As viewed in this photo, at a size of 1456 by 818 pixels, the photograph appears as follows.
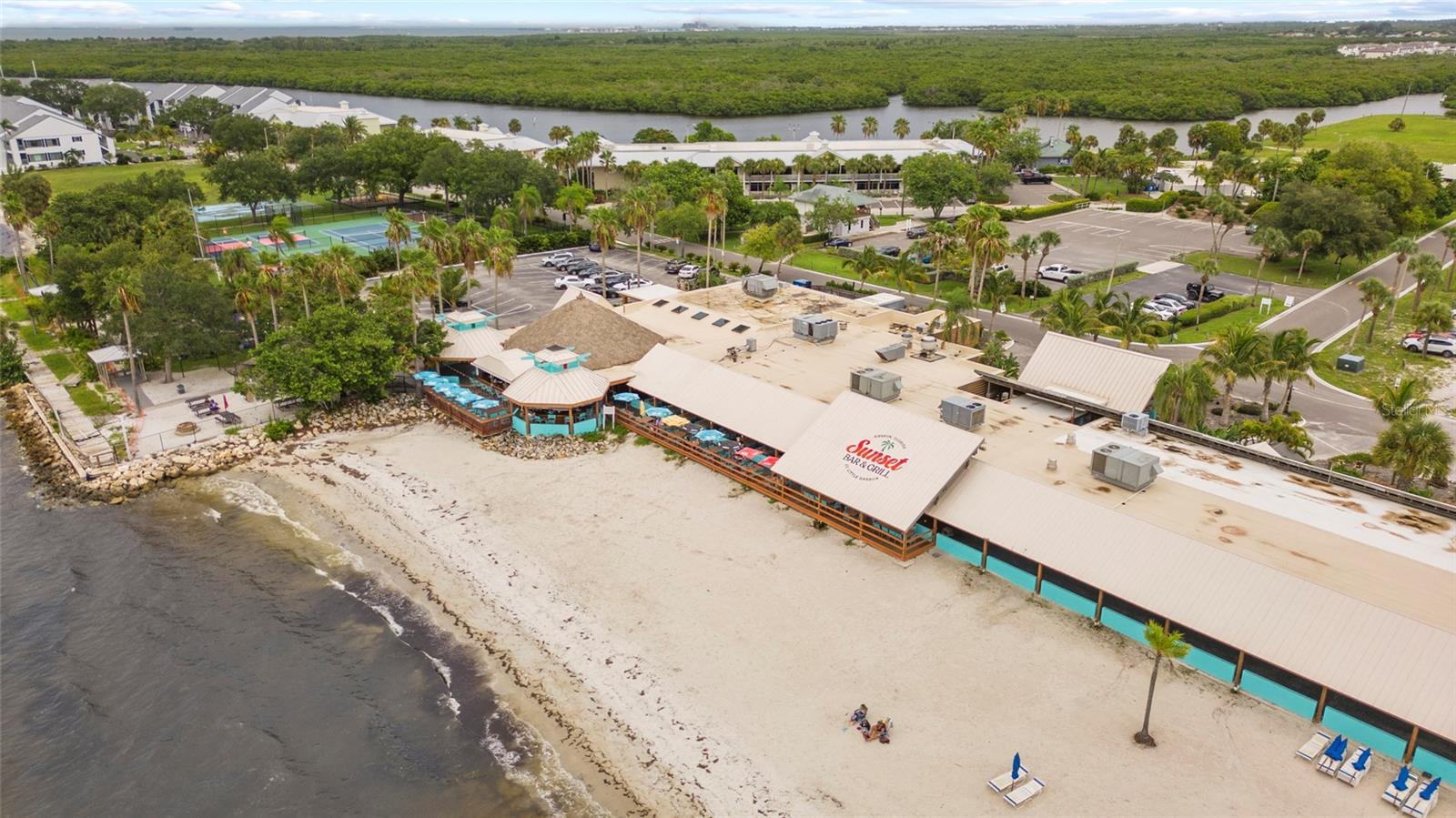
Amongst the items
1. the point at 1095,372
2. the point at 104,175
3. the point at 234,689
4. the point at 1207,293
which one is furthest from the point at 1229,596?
the point at 104,175

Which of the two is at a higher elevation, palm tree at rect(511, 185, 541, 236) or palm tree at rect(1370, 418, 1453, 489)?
palm tree at rect(511, 185, 541, 236)

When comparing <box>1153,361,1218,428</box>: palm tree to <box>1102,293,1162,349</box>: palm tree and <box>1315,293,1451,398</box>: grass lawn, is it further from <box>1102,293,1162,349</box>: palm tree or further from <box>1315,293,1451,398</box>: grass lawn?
→ <box>1315,293,1451,398</box>: grass lawn

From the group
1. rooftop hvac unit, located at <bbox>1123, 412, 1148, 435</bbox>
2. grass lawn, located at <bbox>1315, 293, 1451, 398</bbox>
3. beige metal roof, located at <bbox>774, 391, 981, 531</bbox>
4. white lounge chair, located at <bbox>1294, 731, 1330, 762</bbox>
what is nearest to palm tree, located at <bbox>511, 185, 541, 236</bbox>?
beige metal roof, located at <bbox>774, 391, 981, 531</bbox>

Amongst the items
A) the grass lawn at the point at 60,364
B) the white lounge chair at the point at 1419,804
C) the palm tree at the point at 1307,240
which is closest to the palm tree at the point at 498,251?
the grass lawn at the point at 60,364

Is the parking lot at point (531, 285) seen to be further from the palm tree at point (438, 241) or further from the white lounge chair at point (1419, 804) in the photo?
the white lounge chair at point (1419, 804)

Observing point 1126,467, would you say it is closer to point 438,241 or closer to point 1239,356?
point 1239,356

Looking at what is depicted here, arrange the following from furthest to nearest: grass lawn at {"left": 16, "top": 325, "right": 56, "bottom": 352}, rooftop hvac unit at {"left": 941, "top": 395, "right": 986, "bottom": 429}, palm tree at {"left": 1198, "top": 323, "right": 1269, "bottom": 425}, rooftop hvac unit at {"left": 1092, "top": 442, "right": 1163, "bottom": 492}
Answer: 1. grass lawn at {"left": 16, "top": 325, "right": 56, "bottom": 352}
2. palm tree at {"left": 1198, "top": 323, "right": 1269, "bottom": 425}
3. rooftop hvac unit at {"left": 941, "top": 395, "right": 986, "bottom": 429}
4. rooftop hvac unit at {"left": 1092, "top": 442, "right": 1163, "bottom": 492}

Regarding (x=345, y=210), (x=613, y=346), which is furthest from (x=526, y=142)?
(x=613, y=346)

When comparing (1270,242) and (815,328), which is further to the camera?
(1270,242)
